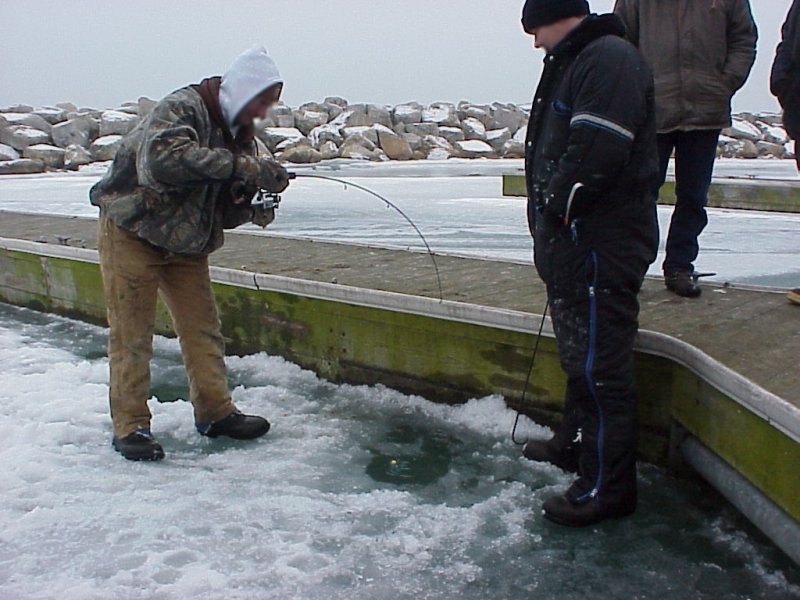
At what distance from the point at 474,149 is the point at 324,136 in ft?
19.0

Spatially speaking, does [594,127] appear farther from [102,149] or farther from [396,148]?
[396,148]

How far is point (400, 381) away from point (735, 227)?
5.71m

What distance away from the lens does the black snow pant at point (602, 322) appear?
8.52 feet

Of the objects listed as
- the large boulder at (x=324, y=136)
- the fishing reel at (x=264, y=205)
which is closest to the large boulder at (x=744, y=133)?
the large boulder at (x=324, y=136)

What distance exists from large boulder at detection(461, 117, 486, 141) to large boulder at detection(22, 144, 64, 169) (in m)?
16.4

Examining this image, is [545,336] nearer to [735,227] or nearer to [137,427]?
[137,427]

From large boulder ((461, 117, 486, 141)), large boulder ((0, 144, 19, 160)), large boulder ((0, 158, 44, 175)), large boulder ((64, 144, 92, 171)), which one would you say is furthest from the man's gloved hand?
large boulder ((461, 117, 486, 141))

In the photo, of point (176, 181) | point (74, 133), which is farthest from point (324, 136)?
point (176, 181)

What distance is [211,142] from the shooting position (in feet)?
10.5

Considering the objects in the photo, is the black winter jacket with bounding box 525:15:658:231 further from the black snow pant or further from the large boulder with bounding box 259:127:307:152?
the large boulder with bounding box 259:127:307:152

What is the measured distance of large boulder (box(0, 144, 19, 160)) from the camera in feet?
81.3

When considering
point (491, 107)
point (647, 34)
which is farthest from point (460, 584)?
point (491, 107)

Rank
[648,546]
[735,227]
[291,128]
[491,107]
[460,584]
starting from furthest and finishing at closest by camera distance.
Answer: [491,107] < [291,128] < [735,227] < [648,546] < [460,584]

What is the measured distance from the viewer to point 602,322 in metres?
2.62
